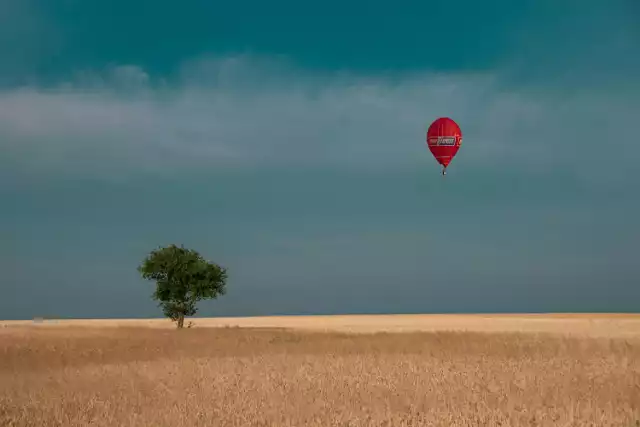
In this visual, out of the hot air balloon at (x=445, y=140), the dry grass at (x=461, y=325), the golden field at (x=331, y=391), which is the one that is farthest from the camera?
the dry grass at (x=461, y=325)

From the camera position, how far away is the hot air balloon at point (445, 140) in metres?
50.6

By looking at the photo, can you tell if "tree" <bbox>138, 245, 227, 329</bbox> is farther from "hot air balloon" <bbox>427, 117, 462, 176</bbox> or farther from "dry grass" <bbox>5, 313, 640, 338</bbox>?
"hot air balloon" <bbox>427, 117, 462, 176</bbox>

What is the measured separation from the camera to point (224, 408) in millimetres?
14594

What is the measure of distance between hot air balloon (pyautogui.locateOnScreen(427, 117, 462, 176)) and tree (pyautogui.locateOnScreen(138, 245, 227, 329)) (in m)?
22.9

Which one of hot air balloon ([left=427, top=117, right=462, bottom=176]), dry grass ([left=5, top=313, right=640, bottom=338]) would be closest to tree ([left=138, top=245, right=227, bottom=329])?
dry grass ([left=5, top=313, right=640, bottom=338])

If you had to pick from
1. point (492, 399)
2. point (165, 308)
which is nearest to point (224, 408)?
point (492, 399)

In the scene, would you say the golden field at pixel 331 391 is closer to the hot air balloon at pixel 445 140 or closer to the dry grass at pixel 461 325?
the hot air balloon at pixel 445 140

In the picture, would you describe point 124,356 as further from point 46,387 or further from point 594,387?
point 594,387

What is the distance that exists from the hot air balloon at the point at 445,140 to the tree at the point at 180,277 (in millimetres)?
22888

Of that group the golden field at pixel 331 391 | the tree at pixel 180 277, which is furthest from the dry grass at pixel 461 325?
the golden field at pixel 331 391

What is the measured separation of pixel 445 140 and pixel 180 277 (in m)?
25.5

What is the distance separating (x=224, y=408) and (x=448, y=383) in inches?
264

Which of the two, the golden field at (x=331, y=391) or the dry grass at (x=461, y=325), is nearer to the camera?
the golden field at (x=331, y=391)

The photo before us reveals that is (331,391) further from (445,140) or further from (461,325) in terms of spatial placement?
(461,325)
